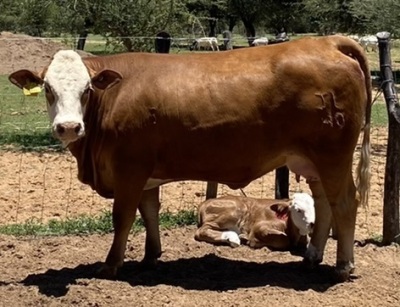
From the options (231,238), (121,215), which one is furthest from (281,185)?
(121,215)

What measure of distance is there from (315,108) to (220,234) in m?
1.83

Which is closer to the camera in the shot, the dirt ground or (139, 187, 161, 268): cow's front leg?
the dirt ground

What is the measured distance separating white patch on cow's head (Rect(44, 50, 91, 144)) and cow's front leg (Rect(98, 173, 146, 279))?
0.61 metres

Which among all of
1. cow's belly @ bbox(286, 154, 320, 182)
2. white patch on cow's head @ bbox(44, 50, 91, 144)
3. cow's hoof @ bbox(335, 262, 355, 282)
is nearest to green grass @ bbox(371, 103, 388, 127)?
cow's belly @ bbox(286, 154, 320, 182)

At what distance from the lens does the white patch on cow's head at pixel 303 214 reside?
698cm

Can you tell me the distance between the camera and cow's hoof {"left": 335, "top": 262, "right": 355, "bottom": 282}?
20.6ft

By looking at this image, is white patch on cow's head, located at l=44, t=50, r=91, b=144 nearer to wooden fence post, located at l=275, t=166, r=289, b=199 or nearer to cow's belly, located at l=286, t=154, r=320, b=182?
cow's belly, located at l=286, t=154, r=320, b=182

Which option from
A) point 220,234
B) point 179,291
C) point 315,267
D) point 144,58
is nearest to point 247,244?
point 220,234

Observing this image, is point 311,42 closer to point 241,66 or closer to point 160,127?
point 241,66

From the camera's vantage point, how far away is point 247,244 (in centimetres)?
740

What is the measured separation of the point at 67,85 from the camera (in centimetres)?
570

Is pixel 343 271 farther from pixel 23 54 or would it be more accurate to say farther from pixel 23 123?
pixel 23 54

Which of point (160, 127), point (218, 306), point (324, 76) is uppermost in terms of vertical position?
point (324, 76)

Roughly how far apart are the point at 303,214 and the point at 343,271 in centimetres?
87
